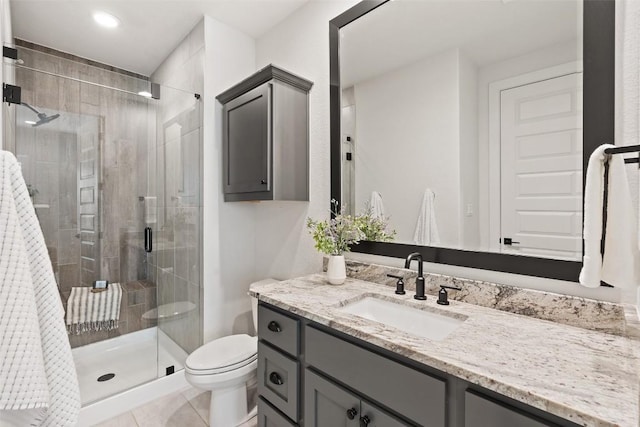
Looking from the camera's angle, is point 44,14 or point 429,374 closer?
point 429,374

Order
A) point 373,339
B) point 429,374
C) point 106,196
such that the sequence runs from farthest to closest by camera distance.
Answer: point 106,196 < point 373,339 < point 429,374

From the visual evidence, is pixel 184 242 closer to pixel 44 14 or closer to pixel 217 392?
pixel 217 392

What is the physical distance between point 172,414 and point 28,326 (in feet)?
5.19

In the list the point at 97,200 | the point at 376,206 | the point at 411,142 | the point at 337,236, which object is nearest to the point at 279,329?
the point at 337,236

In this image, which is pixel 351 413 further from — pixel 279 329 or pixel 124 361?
pixel 124 361

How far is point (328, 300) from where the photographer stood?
1337 mm

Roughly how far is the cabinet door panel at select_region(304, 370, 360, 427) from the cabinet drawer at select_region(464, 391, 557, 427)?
370 millimetres

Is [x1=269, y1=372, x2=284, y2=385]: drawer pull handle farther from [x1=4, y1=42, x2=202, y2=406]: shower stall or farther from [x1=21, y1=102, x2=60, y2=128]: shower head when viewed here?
[x1=21, y1=102, x2=60, y2=128]: shower head

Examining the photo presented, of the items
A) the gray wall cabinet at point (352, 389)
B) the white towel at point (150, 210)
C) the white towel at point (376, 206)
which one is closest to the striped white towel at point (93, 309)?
the white towel at point (150, 210)

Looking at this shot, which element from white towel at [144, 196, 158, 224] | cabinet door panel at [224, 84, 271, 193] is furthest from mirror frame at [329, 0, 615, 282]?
white towel at [144, 196, 158, 224]

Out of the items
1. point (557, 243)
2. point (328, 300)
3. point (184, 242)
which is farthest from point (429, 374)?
point (184, 242)

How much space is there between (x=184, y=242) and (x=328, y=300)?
1521 millimetres

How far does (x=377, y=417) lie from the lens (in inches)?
38.2

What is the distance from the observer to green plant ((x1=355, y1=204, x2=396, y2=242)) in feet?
5.42
